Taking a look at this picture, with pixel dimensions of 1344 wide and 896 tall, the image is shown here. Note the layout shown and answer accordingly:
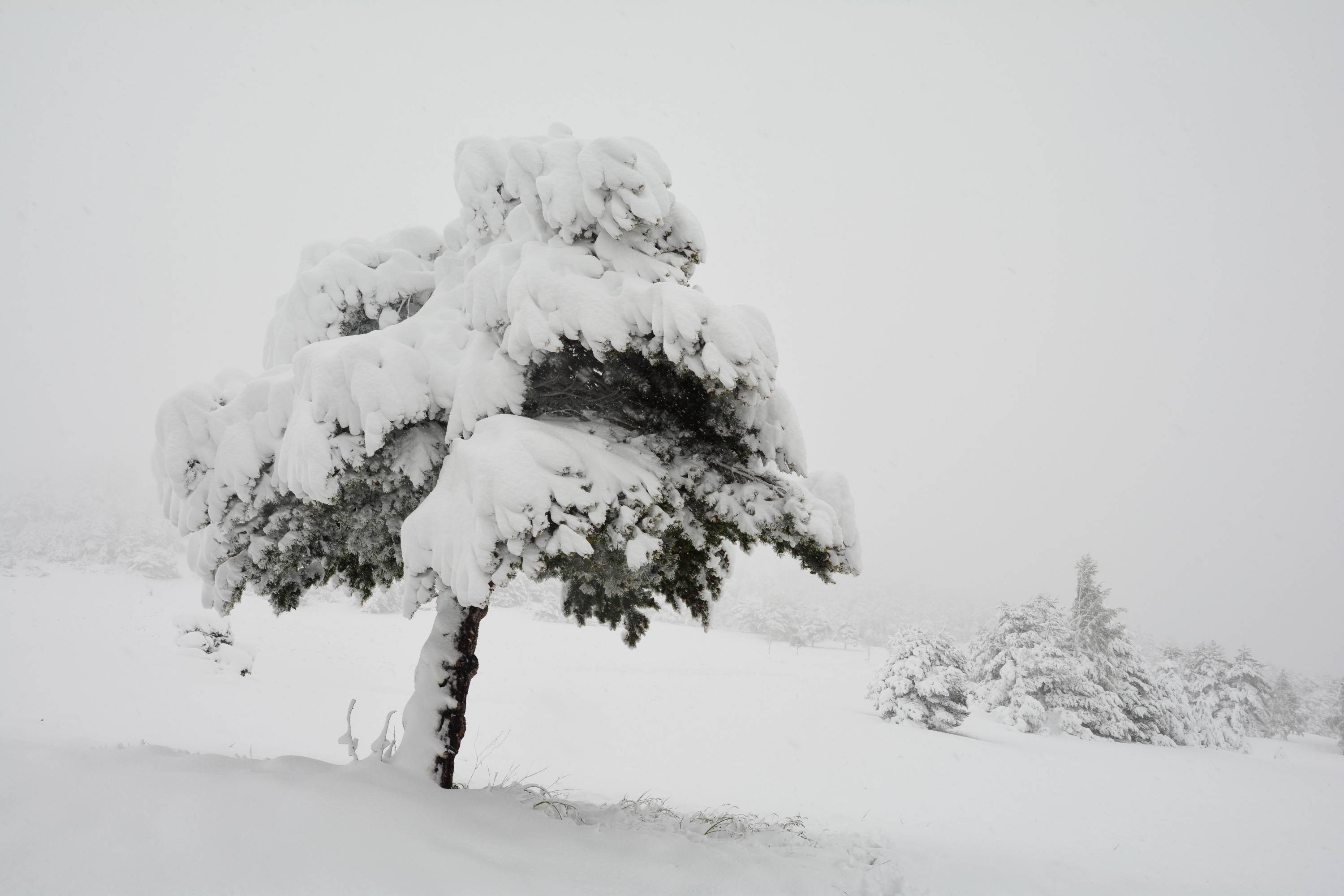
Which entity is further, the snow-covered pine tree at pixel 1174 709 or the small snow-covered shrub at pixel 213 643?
the snow-covered pine tree at pixel 1174 709

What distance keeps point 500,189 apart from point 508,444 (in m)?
2.81

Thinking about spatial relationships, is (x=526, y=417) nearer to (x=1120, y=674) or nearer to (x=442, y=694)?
(x=442, y=694)

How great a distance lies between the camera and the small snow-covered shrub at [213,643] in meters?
15.0

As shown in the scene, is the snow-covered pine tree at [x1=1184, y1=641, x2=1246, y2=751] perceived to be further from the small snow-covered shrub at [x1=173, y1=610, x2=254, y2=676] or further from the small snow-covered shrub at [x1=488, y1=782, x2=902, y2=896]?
→ the small snow-covered shrub at [x1=173, y1=610, x2=254, y2=676]

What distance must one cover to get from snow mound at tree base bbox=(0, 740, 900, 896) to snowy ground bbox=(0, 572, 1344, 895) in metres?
0.02

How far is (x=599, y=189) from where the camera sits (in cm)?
451

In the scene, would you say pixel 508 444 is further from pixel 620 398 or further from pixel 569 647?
pixel 569 647

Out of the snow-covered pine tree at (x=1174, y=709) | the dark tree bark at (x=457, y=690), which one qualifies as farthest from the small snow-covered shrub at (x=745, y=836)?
the snow-covered pine tree at (x=1174, y=709)

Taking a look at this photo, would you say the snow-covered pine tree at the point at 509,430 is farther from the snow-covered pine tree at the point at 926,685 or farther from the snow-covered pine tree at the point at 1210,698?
the snow-covered pine tree at the point at 1210,698

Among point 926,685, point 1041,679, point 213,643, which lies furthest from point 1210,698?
point 213,643

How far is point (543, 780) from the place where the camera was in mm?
11414

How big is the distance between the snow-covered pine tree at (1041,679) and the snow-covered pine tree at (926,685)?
15.8 ft

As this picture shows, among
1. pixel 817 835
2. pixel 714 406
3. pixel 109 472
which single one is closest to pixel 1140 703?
pixel 817 835

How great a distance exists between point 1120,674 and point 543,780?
25703mm
